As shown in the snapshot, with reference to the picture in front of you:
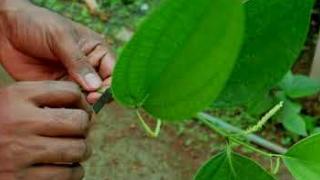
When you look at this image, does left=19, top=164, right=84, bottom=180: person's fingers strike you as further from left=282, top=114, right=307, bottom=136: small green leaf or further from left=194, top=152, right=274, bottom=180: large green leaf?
left=282, top=114, right=307, bottom=136: small green leaf

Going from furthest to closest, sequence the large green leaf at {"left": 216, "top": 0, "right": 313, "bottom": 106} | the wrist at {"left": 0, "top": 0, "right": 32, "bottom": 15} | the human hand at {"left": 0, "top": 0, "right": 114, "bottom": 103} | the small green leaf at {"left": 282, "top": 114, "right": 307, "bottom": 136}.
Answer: the small green leaf at {"left": 282, "top": 114, "right": 307, "bottom": 136} < the wrist at {"left": 0, "top": 0, "right": 32, "bottom": 15} < the human hand at {"left": 0, "top": 0, "right": 114, "bottom": 103} < the large green leaf at {"left": 216, "top": 0, "right": 313, "bottom": 106}

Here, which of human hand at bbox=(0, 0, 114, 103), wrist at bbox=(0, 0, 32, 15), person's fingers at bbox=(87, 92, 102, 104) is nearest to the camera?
person's fingers at bbox=(87, 92, 102, 104)

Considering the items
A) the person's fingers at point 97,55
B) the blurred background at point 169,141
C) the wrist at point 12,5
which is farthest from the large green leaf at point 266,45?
the blurred background at point 169,141

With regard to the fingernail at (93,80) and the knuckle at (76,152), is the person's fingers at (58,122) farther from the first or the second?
the fingernail at (93,80)

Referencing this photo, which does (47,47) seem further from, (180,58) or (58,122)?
(180,58)

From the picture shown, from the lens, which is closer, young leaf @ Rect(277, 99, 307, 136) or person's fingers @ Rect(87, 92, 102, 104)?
person's fingers @ Rect(87, 92, 102, 104)

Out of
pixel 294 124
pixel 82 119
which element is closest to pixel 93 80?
pixel 82 119

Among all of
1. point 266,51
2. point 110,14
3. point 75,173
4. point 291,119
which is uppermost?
point 266,51

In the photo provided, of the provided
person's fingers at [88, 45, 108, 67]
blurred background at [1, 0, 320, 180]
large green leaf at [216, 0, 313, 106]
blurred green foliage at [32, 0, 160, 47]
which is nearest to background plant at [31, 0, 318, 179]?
large green leaf at [216, 0, 313, 106]
